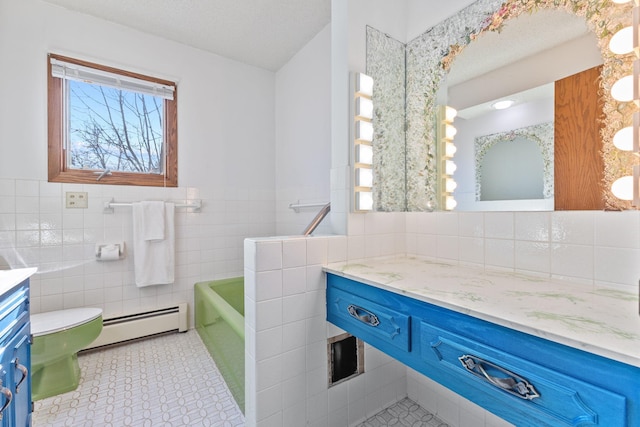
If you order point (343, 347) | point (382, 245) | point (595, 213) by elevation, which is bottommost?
point (343, 347)

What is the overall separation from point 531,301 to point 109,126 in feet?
9.05

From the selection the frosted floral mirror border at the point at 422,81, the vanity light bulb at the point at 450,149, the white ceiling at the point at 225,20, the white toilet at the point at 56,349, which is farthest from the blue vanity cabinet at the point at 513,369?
the white ceiling at the point at 225,20

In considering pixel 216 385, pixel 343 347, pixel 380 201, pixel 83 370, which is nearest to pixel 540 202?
pixel 380 201

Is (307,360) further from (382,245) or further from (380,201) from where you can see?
(380,201)

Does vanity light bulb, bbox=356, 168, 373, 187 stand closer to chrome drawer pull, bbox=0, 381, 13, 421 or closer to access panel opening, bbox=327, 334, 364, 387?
access panel opening, bbox=327, 334, 364, 387

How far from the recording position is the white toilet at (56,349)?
1.48 metres

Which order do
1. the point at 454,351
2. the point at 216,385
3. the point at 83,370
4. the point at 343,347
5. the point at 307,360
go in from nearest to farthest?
the point at 454,351
the point at 307,360
the point at 343,347
the point at 216,385
the point at 83,370

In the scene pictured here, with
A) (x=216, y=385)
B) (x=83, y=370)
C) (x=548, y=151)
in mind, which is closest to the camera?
(x=548, y=151)

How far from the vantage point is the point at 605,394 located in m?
0.54

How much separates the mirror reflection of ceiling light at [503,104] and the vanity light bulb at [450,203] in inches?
17.5

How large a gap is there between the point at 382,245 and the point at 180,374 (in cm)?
148

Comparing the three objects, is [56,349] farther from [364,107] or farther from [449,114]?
Answer: [449,114]

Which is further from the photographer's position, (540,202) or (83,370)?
(83,370)

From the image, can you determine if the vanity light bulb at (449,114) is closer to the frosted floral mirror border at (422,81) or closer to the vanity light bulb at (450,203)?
the frosted floral mirror border at (422,81)
